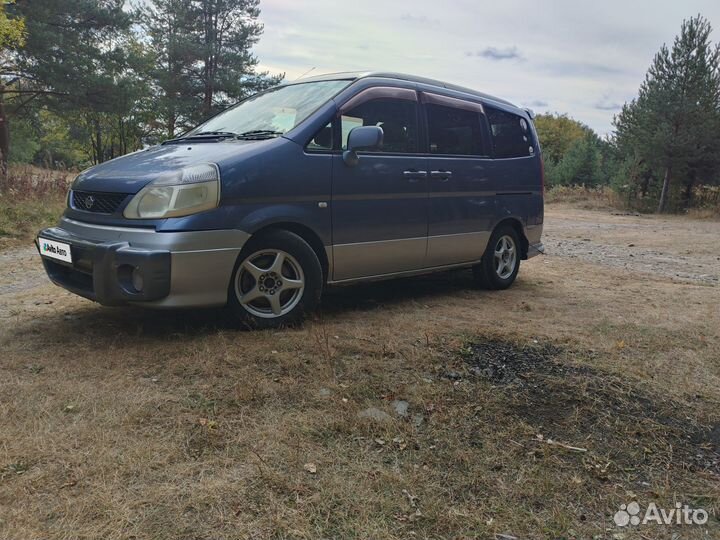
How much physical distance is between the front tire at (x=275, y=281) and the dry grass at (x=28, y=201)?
585 cm

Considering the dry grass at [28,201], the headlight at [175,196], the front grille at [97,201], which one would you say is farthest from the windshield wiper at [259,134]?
the dry grass at [28,201]

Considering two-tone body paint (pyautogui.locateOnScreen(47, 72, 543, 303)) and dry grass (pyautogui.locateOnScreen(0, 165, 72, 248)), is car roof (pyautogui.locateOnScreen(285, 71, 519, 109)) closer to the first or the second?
two-tone body paint (pyautogui.locateOnScreen(47, 72, 543, 303))

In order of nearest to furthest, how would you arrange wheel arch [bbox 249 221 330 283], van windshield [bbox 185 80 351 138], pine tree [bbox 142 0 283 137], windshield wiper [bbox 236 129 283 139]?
wheel arch [bbox 249 221 330 283] → windshield wiper [bbox 236 129 283 139] → van windshield [bbox 185 80 351 138] → pine tree [bbox 142 0 283 137]

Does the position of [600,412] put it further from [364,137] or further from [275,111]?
[275,111]

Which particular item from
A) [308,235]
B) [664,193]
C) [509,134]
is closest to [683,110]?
[664,193]

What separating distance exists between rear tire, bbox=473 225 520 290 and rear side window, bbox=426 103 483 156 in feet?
3.13

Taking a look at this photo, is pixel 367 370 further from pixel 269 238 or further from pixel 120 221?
pixel 120 221

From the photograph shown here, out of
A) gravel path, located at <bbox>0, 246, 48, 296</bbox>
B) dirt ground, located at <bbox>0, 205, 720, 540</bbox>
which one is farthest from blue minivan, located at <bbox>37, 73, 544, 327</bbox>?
gravel path, located at <bbox>0, 246, 48, 296</bbox>

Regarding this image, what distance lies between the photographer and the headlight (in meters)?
3.45

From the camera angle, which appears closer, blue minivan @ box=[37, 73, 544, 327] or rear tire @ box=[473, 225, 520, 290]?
blue minivan @ box=[37, 73, 544, 327]

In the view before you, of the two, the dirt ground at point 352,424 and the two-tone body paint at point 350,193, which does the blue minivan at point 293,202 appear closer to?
the two-tone body paint at point 350,193

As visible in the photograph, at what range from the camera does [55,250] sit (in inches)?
148

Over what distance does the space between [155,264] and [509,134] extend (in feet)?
13.5

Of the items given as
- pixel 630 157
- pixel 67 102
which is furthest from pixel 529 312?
pixel 630 157
